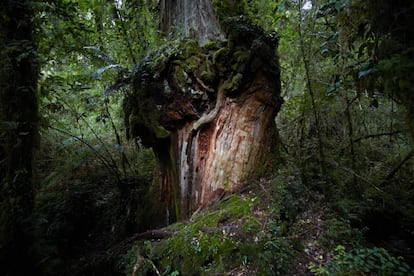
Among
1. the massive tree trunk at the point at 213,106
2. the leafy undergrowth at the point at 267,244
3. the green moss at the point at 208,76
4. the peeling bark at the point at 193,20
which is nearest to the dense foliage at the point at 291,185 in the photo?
the leafy undergrowth at the point at 267,244

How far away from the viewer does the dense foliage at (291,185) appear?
1.99 m

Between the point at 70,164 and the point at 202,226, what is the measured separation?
3.09 meters

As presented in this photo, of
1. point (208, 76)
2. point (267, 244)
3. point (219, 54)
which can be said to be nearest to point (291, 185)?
point (267, 244)

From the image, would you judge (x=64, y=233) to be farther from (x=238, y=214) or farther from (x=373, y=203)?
(x=373, y=203)

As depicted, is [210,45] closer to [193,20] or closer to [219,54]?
[219,54]

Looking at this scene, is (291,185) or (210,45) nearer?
(291,185)

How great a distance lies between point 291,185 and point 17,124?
3.13 meters

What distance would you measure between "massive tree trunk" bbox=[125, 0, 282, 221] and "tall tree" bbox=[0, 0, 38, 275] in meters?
1.29

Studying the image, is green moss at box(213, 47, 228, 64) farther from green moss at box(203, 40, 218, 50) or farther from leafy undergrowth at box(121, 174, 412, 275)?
leafy undergrowth at box(121, 174, 412, 275)

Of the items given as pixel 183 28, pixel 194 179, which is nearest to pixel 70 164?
→ pixel 194 179

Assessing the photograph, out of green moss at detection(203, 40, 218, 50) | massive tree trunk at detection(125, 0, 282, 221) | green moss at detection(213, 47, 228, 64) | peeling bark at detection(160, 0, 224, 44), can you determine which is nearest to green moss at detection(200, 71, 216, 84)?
massive tree trunk at detection(125, 0, 282, 221)

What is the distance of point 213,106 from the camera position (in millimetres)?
3420

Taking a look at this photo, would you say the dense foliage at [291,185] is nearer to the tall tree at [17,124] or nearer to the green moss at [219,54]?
the tall tree at [17,124]

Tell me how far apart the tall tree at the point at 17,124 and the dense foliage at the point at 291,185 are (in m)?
0.05
